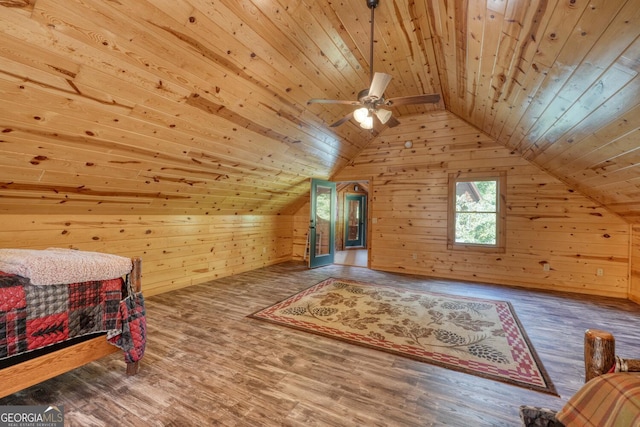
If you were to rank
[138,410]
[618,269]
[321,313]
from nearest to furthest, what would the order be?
[138,410] < [321,313] < [618,269]

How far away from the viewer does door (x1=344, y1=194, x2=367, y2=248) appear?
9.41m

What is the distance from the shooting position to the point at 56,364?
1753 millimetres

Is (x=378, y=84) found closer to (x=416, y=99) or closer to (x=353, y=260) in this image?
(x=416, y=99)

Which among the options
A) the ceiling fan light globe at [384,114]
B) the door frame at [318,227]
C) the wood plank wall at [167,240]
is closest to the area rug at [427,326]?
the door frame at [318,227]

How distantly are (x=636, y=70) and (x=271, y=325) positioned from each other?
11.3 feet

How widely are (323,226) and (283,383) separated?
444 centimetres

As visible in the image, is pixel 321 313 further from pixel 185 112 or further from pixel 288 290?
pixel 185 112

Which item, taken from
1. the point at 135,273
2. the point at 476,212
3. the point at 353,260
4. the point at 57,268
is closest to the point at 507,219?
the point at 476,212

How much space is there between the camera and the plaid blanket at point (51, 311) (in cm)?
159

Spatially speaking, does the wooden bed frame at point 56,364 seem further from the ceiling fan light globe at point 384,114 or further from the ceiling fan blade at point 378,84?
the ceiling fan light globe at point 384,114

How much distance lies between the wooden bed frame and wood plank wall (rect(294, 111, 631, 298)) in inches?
188

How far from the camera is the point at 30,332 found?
166 cm

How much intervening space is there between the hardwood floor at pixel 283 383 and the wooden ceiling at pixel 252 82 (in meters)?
1.76

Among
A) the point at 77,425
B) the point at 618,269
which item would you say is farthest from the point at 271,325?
the point at 618,269
